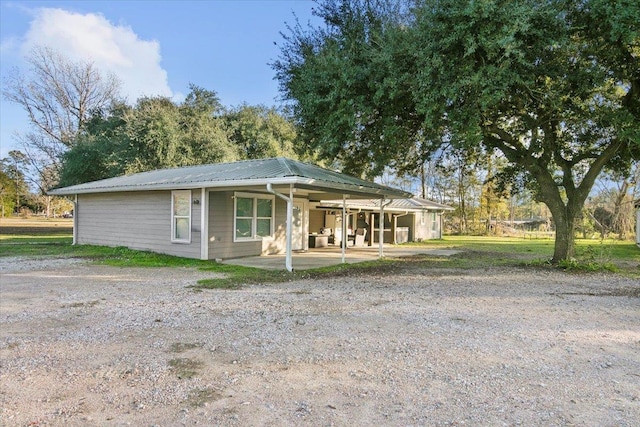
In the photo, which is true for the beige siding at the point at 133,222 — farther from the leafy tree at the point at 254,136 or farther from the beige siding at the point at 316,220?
the leafy tree at the point at 254,136

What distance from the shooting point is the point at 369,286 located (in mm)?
8016

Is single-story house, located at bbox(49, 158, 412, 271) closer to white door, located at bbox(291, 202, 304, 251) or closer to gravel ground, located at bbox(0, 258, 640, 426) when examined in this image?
white door, located at bbox(291, 202, 304, 251)

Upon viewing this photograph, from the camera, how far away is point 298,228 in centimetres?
1496

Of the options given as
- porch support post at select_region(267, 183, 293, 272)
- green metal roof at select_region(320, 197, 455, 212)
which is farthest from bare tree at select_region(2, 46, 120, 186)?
porch support post at select_region(267, 183, 293, 272)

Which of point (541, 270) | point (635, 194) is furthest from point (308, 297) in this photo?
point (635, 194)

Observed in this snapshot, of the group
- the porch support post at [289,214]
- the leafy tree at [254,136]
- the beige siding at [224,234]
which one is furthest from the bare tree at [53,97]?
the porch support post at [289,214]

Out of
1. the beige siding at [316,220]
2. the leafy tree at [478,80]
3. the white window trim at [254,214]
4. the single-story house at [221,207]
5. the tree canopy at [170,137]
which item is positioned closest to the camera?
the leafy tree at [478,80]

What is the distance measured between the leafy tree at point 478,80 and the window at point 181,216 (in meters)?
4.14

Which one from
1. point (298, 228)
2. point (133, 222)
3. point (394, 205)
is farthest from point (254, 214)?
point (394, 205)

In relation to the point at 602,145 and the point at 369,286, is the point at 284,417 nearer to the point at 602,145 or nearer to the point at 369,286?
the point at 369,286

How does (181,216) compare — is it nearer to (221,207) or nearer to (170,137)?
(221,207)

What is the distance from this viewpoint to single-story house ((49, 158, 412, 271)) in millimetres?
10508

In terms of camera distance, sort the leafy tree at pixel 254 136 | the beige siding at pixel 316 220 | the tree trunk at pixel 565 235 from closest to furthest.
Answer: the tree trunk at pixel 565 235, the beige siding at pixel 316 220, the leafy tree at pixel 254 136

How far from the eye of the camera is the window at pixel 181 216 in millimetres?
11781
